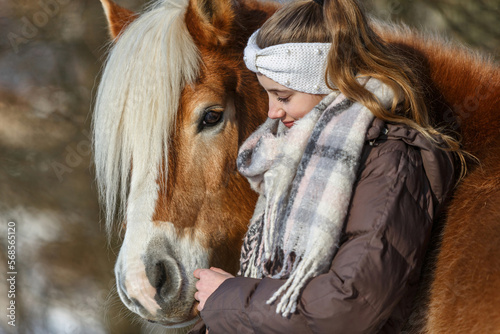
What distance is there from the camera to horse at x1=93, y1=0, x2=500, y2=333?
1598 millimetres

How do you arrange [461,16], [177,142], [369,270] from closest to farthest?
1. [369,270]
2. [177,142]
3. [461,16]

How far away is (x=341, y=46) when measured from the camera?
4.67 ft

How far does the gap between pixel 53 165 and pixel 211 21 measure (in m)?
3.18

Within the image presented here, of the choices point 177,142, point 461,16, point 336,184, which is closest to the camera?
point 336,184

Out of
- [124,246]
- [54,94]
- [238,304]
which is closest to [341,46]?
[238,304]

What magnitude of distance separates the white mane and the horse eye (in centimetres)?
11

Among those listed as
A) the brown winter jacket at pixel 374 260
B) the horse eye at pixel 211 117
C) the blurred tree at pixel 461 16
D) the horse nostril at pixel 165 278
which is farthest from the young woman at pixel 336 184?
the blurred tree at pixel 461 16

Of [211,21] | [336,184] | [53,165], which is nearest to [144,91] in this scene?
[211,21]

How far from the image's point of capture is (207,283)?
1520 mm

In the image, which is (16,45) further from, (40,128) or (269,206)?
(269,206)

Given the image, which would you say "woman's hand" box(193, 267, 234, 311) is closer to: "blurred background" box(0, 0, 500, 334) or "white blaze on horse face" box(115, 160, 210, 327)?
"white blaze on horse face" box(115, 160, 210, 327)

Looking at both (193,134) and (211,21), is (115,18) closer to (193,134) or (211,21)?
(211,21)

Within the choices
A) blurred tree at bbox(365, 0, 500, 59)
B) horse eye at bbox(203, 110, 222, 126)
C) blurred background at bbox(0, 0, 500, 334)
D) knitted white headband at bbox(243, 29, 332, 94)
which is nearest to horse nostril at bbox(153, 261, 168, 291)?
horse eye at bbox(203, 110, 222, 126)

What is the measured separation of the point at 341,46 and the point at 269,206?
Result: 0.53 m
